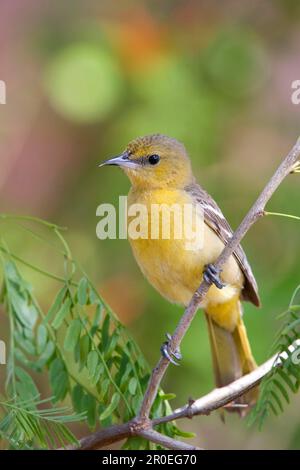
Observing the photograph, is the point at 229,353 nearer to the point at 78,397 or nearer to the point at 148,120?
the point at 78,397

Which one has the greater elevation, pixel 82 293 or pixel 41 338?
pixel 82 293

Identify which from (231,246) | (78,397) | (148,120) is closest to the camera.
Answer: (231,246)

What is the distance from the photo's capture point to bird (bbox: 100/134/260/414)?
3.79 meters

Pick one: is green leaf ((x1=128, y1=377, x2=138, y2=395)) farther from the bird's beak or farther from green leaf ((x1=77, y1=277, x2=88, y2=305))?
the bird's beak

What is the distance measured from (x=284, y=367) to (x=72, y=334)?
799mm

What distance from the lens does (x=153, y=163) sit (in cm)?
411

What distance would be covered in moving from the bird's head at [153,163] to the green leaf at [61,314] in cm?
109

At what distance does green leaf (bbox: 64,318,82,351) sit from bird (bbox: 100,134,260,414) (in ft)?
2.71

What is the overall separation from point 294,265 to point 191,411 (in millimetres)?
1500

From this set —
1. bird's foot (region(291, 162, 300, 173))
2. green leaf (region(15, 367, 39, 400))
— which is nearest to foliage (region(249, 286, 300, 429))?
bird's foot (region(291, 162, 300, 173))

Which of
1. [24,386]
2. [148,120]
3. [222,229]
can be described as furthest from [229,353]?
[148,120]

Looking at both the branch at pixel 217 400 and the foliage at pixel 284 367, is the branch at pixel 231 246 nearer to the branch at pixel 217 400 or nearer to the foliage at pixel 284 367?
the branch at pixel 217 400

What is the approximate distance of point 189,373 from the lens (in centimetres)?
453
